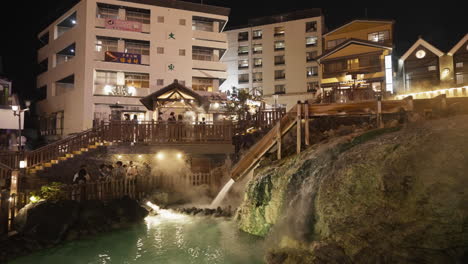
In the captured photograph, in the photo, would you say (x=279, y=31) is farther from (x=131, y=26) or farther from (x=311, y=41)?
(x=131, y=26)

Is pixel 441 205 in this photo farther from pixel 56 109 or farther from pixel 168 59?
pixel 56 109

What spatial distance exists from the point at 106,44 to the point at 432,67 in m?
35.1

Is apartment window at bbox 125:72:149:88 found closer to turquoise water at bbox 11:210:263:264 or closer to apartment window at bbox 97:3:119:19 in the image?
apartment window at bbox 97:3:119:19

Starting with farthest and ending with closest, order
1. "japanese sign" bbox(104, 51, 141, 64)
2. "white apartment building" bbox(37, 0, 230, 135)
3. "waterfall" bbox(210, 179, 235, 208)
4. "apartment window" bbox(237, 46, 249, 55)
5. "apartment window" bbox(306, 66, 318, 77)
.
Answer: "apartment window" bbox(237, 46, 249, 55)
"apartment window" bbox(306, 66, 318, 77)
"japanese sign" bbox(104, 51, 141, 64)
"white apartment building" bbox(37, 0, 230, 135)
"waterfall" bbox(210, 179, 235, 208)

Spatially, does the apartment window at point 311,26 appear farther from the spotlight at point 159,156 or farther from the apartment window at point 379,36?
the spotlight at point 159,156

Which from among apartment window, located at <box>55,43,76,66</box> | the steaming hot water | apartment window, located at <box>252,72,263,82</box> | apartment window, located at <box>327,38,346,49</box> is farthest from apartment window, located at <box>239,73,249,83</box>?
the steaming hot water

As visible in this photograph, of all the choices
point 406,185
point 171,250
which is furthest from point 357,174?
point 171,250

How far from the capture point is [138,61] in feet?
114

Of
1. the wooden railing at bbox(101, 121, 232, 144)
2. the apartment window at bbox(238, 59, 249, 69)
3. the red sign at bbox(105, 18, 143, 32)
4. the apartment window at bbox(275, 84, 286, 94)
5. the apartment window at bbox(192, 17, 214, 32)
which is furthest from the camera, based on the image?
the apartment window at bbox(238, 59, 249, 69)

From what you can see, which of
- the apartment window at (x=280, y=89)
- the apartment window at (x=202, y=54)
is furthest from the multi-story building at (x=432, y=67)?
the apartment window at (x=202, y=54)

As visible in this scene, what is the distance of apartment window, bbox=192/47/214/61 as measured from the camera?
1523 inches

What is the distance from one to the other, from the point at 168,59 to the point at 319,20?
25042 millimetres

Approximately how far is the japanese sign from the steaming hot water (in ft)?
77.8

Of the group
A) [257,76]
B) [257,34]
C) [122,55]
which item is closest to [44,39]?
[122,55]
